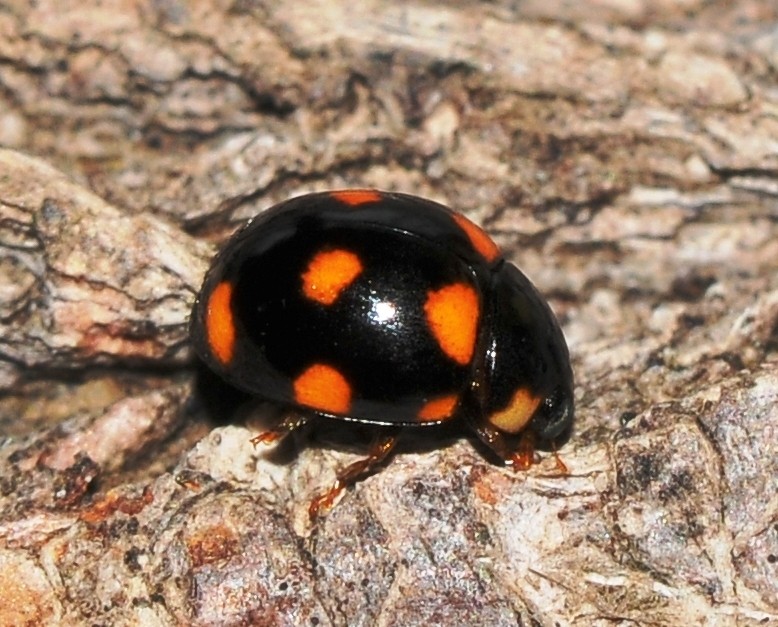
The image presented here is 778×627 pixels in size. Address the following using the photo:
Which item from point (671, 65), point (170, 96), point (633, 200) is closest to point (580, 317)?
point (633, 200)

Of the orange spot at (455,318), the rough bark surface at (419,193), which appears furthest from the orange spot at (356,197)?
the rough bark surface at (419,193)

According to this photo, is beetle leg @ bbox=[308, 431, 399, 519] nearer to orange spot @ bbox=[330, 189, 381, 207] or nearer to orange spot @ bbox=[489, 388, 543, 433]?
orange spot @ bbox=[489, 388, 543, 433]

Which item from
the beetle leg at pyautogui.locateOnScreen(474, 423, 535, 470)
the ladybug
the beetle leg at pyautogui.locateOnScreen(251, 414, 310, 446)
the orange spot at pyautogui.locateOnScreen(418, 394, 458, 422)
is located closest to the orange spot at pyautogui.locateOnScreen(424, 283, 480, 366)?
the ladybug

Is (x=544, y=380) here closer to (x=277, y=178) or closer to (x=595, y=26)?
(x=277, y=178)

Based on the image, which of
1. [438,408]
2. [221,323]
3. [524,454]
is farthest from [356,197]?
[524,454]

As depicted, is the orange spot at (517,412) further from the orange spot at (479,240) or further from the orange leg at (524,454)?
the orange spot at (479,240)
